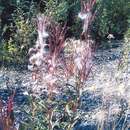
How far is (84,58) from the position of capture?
8.35 feet

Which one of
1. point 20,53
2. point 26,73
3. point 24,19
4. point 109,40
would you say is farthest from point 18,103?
point 109,40

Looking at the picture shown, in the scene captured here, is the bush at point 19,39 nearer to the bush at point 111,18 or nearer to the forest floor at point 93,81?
the forest floor at point 93,81

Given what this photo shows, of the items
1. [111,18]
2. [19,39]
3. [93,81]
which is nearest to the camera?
[93,81]

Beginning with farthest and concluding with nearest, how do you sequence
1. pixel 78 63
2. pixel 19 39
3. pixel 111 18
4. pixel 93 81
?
pixel 111 18
pixel 19 39
pixel 93 81
pixel 78 63

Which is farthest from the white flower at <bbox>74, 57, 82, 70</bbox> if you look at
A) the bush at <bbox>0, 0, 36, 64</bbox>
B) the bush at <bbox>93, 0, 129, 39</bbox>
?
the bush at <bbox>93, 0, 129, 39</bbox>

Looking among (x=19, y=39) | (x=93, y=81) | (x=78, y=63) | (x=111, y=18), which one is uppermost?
(x=78, y=63)

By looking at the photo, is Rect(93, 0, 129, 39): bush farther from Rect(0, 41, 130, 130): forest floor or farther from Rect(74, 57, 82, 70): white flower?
Rect(74, 57, 82, 70): white flower

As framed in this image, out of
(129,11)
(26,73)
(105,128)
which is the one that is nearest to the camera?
(105,128)

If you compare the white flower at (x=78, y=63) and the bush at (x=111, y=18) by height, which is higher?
the white flower at (x=78, y=63)

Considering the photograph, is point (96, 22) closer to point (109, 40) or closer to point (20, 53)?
point (109, 40)

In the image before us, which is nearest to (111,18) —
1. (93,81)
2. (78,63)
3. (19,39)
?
(19,39)

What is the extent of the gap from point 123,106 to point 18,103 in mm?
1064

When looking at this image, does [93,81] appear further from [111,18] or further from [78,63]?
[78,63]

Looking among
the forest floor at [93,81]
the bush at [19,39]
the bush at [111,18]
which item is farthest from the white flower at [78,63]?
the bush at [111,18]
